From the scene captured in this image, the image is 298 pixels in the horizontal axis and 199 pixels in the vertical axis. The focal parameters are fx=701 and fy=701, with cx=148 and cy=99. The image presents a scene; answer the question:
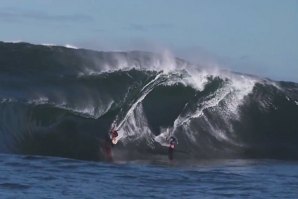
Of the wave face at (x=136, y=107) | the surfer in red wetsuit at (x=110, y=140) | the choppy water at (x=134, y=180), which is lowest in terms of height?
the choppy water at (x=134, y=180)

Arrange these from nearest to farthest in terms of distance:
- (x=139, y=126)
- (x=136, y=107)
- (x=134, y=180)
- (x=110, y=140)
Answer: (x=134, y=180), (x=110, y=140), (x=139, y=126), (x=136, y=107)

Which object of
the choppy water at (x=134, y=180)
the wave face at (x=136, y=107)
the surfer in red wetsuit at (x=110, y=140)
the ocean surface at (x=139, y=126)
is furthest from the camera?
the wave face at (x=136, y=107)

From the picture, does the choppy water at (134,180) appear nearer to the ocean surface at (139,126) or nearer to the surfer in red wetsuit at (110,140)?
the ocean surface at (139,126)

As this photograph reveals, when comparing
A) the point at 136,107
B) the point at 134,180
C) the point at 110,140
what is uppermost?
the point at 136,107

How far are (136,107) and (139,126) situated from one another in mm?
583

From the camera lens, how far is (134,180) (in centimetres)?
1022

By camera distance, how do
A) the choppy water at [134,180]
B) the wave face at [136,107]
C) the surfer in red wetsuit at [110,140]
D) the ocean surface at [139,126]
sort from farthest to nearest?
the wave face at [136,107] → the surfer in red wetsuit at [110,140] → the ocean surface at [139,126] → the choppy water at [134,180]

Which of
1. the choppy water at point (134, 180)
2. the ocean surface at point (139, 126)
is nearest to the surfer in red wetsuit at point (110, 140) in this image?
the ocean surface at point (139, 126)

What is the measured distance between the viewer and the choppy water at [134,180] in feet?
30.3

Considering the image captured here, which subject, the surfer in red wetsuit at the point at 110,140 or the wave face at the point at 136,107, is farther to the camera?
the wave face at the point at 136,107

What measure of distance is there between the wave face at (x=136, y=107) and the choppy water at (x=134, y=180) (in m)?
1.80

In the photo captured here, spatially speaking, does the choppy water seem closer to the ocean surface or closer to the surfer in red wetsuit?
the ocean surface

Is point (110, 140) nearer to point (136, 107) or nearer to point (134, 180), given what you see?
point (136, 107)

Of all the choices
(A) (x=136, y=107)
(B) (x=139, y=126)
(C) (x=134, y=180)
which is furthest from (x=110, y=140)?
(C) (x=134, y=180)
